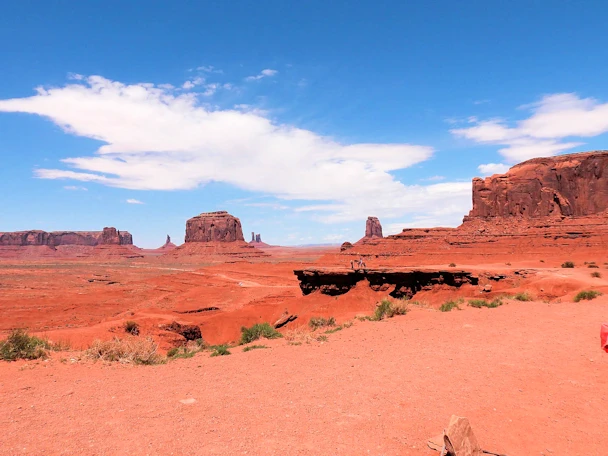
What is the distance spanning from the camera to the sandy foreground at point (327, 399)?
440 centimetres

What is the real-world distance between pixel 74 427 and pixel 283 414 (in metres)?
2.82

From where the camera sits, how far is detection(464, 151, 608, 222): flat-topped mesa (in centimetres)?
5238

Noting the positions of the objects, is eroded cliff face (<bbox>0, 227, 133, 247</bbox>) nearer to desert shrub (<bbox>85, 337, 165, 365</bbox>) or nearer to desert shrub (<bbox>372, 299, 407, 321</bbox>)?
desert shrub (<bbox>372, 299, 407, 321</bbox>)

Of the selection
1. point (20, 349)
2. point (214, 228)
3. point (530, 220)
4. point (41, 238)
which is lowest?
point (20, 349)

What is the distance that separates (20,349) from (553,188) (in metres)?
64.6

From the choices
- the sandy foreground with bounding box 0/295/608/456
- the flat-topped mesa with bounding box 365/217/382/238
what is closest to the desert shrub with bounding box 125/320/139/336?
the sandy foreground with bounding box 0/295/608/456

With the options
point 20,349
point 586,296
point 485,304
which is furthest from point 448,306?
point 20,349

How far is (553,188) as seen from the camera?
54625mm

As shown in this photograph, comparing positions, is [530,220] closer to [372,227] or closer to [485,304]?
[485,304]

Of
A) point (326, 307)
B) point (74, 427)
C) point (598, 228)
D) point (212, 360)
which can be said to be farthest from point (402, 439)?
point (598, 228)

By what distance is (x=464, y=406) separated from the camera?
211 inches

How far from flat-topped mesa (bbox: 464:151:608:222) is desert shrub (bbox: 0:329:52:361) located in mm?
61980

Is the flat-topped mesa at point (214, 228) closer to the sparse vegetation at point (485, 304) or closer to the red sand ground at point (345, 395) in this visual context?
the sparse vegetation at point (485, 304)

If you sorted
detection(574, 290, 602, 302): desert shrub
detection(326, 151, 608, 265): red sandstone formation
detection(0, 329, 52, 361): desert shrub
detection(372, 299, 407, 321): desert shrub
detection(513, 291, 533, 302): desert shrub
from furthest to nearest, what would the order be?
detection(326, 151, 608, 265): red sandstone formation → detection(513, 291, 533, 302): desert shrub → detection(574, 290, 602, 302): desert shrub → detection(372, 299, 407, 321): desert shrub → detection(0, 329, 52, 361): desert shrub
